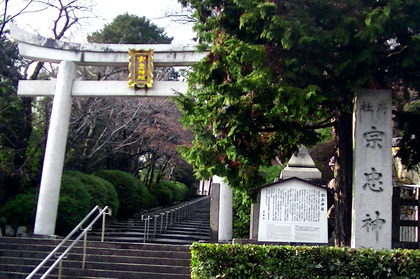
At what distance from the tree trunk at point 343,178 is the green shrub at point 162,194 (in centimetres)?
1859

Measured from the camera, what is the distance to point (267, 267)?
6.25 meters

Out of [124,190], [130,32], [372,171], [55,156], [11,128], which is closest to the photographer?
[372,171]

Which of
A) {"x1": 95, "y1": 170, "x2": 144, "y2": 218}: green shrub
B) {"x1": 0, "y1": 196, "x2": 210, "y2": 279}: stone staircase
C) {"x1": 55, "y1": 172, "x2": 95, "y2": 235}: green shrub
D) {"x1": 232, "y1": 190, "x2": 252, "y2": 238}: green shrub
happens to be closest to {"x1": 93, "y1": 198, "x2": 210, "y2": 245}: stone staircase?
{"x1": 95, "y1": 170, "x2": 144, "y2": 218}: green shrub

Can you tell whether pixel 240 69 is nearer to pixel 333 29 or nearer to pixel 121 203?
pixel 333 29

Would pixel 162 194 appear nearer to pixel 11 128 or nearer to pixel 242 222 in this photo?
pixel 11 128

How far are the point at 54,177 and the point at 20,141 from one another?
11.0 feet

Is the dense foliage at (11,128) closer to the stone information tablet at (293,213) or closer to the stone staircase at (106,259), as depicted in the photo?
the stone staircase at (106,259)

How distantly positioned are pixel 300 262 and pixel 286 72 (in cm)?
268

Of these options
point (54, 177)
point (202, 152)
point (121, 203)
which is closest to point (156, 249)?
point (202, 152)

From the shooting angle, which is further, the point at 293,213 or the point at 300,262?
the point at 293,213

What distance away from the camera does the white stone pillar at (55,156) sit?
1156cm

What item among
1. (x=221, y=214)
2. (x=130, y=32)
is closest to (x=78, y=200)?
(x=221, y=214)

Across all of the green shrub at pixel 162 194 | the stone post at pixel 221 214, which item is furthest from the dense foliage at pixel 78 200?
the green shrub at pixel 162 194

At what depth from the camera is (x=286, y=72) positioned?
6664mm
